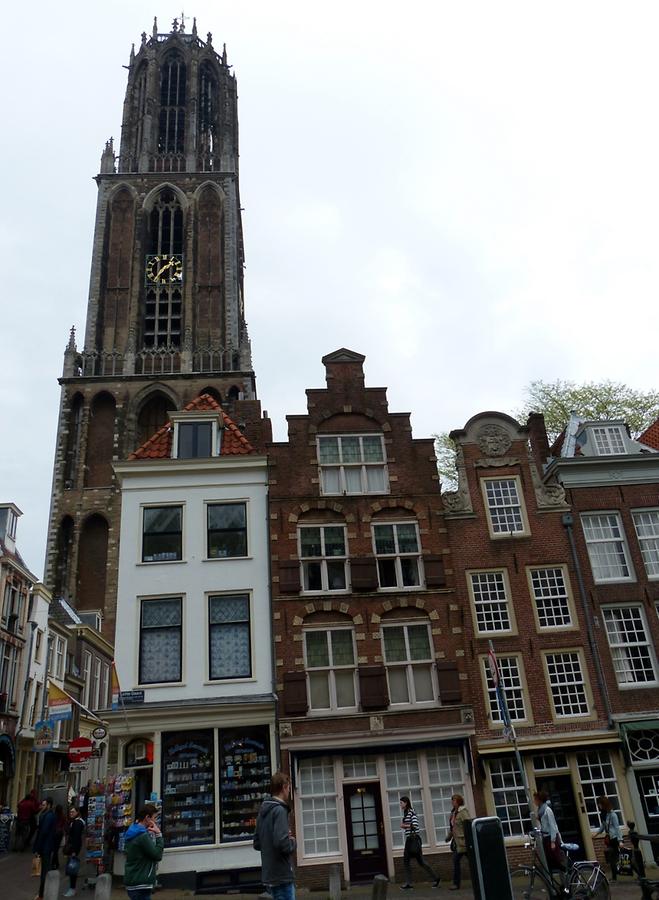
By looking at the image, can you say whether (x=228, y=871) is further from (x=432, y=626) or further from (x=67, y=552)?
(x=67, y=552)

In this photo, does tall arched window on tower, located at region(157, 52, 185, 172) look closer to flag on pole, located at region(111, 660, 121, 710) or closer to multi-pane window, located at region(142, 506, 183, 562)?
multi-pane window, located at region(142, 506, 183, 562)

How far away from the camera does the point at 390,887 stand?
1767 cm

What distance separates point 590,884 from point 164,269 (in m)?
57.6

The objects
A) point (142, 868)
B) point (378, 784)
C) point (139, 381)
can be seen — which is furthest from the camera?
point (139, 381)

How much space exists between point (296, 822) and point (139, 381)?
41.2 m

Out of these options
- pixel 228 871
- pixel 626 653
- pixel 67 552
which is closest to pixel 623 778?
pixel 626 653

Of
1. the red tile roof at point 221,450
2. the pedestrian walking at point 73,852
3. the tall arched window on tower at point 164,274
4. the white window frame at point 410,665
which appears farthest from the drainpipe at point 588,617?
the tall arched window on tower at point 164,274

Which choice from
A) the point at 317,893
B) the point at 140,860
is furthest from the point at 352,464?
Answer: the point at 140,860

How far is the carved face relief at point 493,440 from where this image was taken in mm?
23344

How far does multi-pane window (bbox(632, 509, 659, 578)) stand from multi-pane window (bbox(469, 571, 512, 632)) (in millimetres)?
4413

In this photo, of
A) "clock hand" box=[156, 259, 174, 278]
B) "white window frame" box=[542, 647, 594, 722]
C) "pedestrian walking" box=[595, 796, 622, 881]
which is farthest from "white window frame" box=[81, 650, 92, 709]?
"pedestrian walking" box=[595, 796, 622, 881]

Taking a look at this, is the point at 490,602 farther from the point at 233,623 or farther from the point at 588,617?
the point at 233,623

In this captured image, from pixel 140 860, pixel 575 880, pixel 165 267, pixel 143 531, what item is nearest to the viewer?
pixel 140 860

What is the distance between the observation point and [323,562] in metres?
21.5
